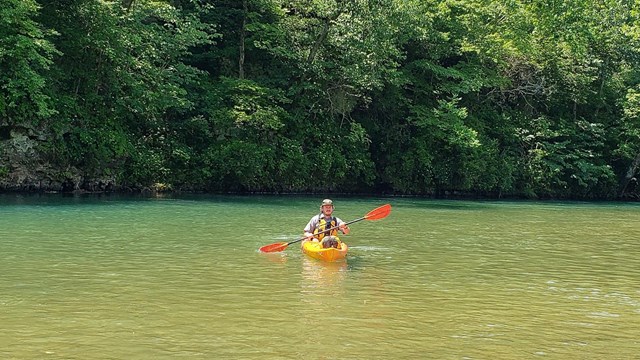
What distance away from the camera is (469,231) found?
1897 centimetres

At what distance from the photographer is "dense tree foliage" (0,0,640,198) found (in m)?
26.4

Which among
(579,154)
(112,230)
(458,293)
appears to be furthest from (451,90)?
(458,293)

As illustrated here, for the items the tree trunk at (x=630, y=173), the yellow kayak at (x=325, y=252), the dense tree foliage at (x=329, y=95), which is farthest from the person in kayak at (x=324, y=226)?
the tree trunk at (x=630, y=173)

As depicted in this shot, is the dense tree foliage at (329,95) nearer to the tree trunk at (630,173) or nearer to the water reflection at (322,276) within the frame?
the tree trunk at (630,173)

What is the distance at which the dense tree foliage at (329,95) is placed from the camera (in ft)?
86.6

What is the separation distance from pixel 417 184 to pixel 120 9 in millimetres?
16007

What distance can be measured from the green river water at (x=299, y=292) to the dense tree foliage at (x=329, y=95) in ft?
28.4

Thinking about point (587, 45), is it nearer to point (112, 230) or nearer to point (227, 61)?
point (227, 61)

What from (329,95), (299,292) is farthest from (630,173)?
(299,292)

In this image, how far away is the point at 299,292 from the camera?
977 centimetres

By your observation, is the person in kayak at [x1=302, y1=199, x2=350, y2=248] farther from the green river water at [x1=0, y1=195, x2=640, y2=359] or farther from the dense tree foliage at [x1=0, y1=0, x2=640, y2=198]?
the dense tree foliage at [x1=0, y1=0, x2=640, y2=198]

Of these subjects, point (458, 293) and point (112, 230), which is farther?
A: point (112, 230)

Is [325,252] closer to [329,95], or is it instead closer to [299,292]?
[299,292]

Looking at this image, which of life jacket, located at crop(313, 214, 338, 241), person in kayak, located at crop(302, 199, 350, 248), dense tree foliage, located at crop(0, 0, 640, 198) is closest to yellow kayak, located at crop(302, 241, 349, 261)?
person in kayak, located at crop(302, 199, 350, 248)
